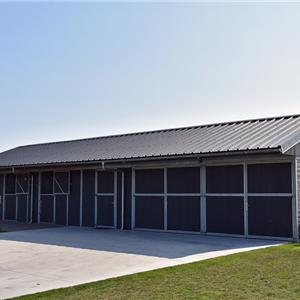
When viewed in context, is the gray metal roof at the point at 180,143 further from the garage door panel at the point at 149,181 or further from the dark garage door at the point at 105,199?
the dark garage door at the point at 105,199

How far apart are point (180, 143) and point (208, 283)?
890cm

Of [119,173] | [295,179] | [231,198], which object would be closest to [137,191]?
[119,173]

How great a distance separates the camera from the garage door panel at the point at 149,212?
14.6m

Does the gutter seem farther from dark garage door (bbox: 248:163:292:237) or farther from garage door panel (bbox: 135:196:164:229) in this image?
garage door panel (bbox: 135:196:164:229)

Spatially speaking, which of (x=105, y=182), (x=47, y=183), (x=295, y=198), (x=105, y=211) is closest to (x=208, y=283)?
(x=295, y=198)

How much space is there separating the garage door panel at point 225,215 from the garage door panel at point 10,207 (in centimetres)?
970

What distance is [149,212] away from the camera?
48.8 feet

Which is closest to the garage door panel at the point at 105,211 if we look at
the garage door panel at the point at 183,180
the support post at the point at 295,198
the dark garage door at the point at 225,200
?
the garage door panel at the point at 183,180

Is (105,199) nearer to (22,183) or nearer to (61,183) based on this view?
(61,183)

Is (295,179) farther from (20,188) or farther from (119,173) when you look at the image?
(20,188)

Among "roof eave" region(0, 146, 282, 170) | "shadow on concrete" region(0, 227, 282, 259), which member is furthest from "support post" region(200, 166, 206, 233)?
"roof eave" region(0, 146, 282, 170)

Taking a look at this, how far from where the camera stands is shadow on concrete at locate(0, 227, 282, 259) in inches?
408

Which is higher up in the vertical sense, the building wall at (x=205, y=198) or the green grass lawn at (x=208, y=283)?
the building wall at (x=205, y=198)

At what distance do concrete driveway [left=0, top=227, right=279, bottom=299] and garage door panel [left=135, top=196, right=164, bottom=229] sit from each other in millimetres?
551
